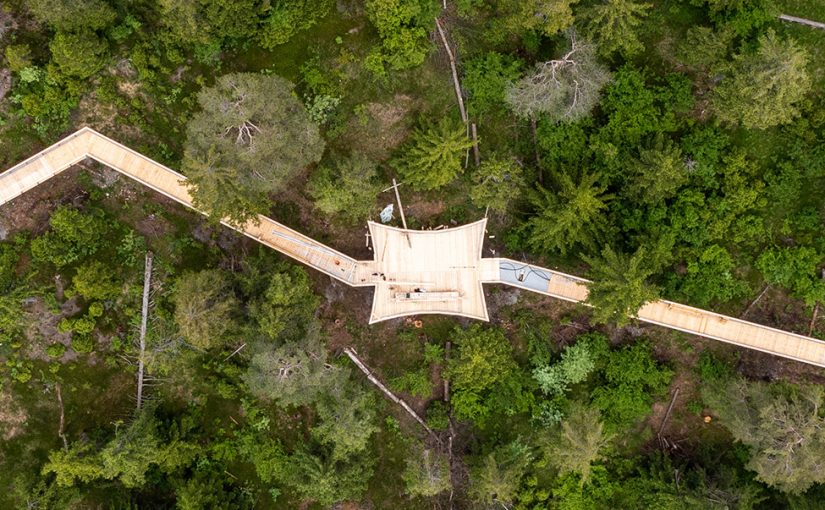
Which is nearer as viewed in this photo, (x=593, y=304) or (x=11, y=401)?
(x=593, y=304)

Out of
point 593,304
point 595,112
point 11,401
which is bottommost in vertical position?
point 11,401

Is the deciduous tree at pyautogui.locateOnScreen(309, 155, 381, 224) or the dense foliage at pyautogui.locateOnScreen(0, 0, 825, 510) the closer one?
the dense foliage at pyautogui.locateOnScreen(0, 0, 825, 510)

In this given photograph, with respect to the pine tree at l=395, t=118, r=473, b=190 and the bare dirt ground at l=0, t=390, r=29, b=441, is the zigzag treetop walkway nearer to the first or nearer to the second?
the pine tree at l=395, t=118, r=473, b=190

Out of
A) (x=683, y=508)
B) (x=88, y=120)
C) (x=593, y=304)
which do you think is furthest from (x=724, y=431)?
(x=88, y=120)

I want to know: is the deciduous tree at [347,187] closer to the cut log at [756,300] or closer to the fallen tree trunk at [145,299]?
the fallen tree trunk at [145,299]

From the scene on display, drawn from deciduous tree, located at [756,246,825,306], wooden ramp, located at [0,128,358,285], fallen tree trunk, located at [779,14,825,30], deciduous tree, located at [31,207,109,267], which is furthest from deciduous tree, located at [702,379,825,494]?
deciduous tree, located at [31,207,109,267]

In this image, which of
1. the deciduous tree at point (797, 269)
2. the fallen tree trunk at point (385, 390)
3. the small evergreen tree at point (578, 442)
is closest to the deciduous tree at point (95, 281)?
the fallen tree trunk at point (385, 390)

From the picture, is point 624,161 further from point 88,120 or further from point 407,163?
point 88,120
